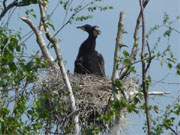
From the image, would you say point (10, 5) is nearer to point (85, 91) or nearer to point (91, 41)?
point (85, 91)

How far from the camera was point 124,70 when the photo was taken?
27.9 ft

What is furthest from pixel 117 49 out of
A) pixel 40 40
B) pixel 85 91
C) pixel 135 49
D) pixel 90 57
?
pixel 90 57

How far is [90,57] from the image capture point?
48.2 feet

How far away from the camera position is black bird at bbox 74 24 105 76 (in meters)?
14.3

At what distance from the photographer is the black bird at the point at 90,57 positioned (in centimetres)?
1429

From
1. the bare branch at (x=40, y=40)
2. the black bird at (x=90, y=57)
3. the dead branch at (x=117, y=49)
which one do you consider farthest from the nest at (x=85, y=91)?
the dead branch at (x=117, y=49)

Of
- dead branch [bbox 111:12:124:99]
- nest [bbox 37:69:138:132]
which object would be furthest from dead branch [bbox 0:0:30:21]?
nest [bbox 37:69:138:132]

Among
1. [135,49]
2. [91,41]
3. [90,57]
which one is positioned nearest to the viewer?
[135,49]

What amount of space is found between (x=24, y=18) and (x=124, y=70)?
182 cm

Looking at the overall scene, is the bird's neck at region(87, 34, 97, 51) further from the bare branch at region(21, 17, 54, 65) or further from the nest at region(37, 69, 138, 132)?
the bare branch at region(21, 17, 54, 65)

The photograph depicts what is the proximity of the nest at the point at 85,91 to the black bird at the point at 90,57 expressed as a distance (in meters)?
1.21

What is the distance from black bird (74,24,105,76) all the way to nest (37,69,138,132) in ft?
3.96

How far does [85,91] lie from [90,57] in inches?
90.4

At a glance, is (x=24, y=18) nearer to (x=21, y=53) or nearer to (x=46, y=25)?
(x=46, y=25)
